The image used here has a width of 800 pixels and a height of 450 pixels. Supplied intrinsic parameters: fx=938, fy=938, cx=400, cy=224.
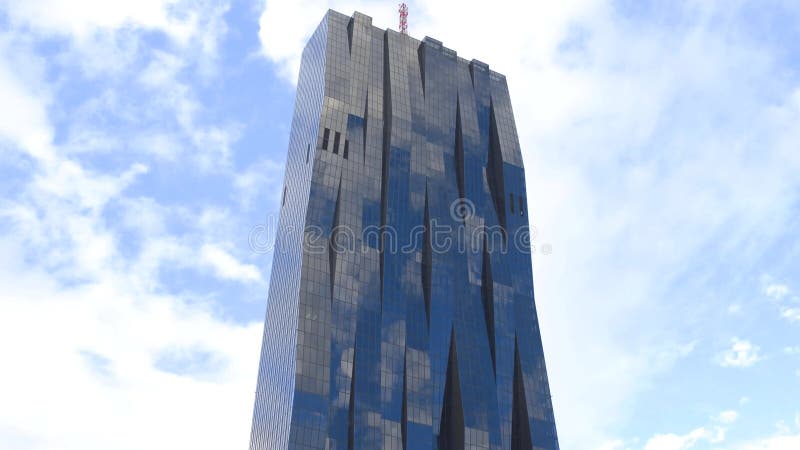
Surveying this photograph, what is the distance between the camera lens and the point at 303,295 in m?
120

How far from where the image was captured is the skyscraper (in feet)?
385

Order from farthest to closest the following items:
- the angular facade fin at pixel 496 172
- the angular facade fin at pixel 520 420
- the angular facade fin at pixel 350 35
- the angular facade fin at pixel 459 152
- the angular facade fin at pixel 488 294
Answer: the angular facade fin at pixel 496 172
the angular facade fin at pixel 459 152
the angular facade fin at pixel 350 35
the angular facade fin at pixel 488 294
the angular facade fin at pixel 520 420

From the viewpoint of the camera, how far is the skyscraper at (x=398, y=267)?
11738 cm

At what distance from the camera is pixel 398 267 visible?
423ft

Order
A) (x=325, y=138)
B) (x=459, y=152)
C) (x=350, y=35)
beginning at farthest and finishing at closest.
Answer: (x=459, y=152)
(x=350, y=35)
(x=325, y=138)

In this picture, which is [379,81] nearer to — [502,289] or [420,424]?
[502,289]

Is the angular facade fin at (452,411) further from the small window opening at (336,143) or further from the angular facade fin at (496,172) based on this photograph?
the small window opening at (336,143)

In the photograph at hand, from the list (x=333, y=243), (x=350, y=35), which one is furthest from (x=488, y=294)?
(x=350, y=35)

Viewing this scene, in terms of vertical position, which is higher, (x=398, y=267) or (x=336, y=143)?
(x=336, y=143)

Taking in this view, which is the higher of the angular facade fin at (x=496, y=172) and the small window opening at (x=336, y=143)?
the angular facade fin at (x=496, y=172)

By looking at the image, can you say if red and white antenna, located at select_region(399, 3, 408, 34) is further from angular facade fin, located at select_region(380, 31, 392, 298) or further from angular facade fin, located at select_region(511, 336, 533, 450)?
angular facade fin, located at select_region(511, 336, 533, 450)

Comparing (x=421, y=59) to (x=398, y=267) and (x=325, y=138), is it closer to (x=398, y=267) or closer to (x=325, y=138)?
(x=325, y=138)

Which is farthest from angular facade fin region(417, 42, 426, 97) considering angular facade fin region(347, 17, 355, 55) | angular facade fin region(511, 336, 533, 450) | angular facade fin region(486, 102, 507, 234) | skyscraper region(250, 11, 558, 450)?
angular facade fin region(511, 336, 533, 450)

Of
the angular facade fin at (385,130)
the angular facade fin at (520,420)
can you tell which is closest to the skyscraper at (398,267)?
the angular facade fin at (520,420)
